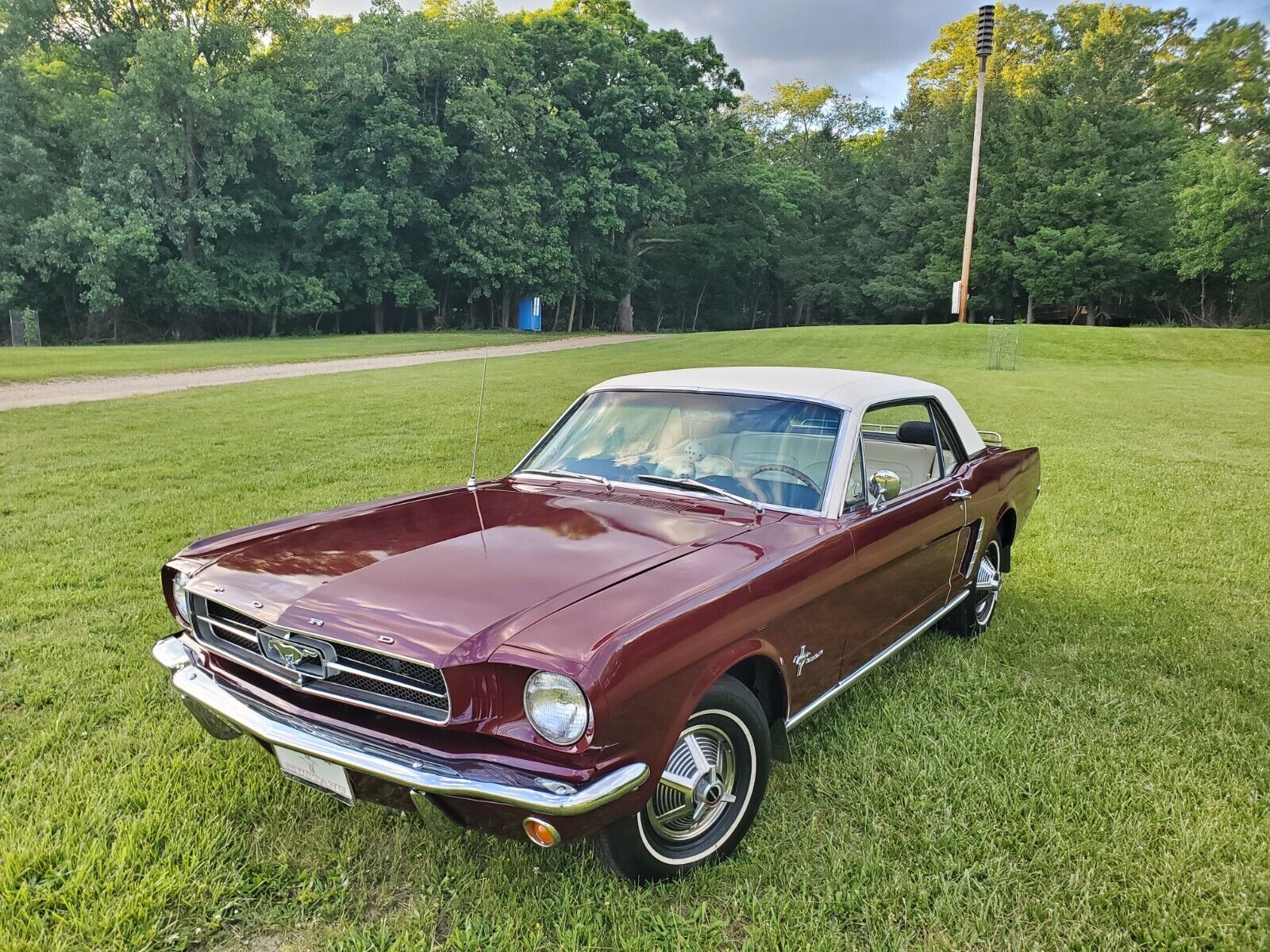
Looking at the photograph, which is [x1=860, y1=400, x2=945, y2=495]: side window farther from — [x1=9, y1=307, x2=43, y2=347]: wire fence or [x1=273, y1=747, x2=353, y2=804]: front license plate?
[x1=9, y1=307, x2=43, y2=347]: wire fence

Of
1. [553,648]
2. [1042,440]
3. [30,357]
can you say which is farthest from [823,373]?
[30,357]

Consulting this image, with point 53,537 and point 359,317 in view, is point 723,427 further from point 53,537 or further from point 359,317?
point 359,317

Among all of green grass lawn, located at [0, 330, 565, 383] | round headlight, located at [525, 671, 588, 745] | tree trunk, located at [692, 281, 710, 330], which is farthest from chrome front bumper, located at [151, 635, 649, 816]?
tree trunk, located at [692, 281, 710, 330]

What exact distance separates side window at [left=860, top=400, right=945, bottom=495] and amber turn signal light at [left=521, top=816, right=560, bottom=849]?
2357 mm

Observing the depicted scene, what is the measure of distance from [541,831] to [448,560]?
94 cm

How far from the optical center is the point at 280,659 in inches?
94.3

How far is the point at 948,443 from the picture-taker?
14.5ft

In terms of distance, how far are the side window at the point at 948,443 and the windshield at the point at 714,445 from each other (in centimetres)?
122

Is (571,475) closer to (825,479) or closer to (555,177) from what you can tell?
(825,479)

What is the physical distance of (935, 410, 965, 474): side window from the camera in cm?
433

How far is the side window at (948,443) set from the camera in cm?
433

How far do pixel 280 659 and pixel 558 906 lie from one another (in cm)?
108

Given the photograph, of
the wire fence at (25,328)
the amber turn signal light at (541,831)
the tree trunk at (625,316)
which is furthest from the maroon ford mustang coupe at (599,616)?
the tree trunk at (625,316)

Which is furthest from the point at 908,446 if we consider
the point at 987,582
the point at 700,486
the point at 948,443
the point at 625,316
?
the point at 625,316
